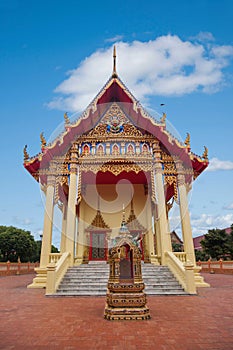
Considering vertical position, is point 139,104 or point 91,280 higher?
point 139,104

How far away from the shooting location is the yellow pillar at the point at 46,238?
9.97m

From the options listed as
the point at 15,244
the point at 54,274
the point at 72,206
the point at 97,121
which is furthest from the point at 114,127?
the point at 15,244

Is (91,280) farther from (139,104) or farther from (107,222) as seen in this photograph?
(139,104)

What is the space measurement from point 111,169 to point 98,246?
4.89 meters

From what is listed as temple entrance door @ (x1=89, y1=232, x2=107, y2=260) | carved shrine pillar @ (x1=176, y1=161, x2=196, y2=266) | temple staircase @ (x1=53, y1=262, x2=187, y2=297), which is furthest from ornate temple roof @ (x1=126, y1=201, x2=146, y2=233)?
temple staircase @ (x1=53, y1=262, x2=187, y2=297)

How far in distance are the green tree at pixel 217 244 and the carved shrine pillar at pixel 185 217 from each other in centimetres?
1424

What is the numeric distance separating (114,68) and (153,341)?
41.7ft

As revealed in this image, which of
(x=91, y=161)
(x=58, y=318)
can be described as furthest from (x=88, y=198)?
(x=58, y=318)

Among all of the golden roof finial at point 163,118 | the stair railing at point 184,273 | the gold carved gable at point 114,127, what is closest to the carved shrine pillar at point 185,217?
the stair railing at point 184,273

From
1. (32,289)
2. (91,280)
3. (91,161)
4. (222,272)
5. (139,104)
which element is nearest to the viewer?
(91,280)

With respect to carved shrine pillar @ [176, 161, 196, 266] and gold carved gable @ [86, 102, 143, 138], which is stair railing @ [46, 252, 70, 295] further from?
gold carved gable @ [86, 102, 143, 138]

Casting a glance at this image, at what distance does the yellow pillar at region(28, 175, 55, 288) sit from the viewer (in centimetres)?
997

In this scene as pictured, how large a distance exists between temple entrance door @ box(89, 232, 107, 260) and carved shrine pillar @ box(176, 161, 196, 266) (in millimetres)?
4854

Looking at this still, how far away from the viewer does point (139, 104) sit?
500 inches
